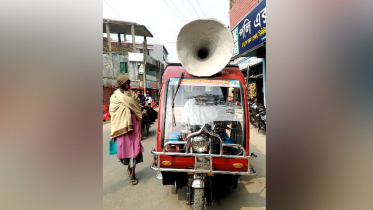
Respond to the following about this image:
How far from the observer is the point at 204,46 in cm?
261

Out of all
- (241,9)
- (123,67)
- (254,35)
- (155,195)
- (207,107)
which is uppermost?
(241,9)

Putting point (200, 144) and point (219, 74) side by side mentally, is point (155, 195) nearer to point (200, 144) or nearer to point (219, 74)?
point (200, 144)

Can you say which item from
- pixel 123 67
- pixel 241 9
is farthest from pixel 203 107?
pixel 123 67

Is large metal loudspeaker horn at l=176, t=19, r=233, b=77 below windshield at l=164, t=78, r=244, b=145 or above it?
above

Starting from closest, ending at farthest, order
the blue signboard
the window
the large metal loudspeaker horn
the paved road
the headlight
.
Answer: the headlight → the large metal loudspeaker horn → the paved road → the blue signboard → the window

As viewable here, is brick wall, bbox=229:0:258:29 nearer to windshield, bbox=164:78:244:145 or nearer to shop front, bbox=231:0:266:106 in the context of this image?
shop front, bbox=231:0:266:106

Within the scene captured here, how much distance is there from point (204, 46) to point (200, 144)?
1.48m

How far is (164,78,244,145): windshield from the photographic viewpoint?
95.0 inches

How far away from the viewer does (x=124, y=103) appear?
2.92 m

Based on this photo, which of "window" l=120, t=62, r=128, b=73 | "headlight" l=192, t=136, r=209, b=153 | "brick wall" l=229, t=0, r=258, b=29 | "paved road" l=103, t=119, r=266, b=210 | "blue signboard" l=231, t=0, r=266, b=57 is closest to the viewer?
"headlight" l=192, t=136, r=209, b=153

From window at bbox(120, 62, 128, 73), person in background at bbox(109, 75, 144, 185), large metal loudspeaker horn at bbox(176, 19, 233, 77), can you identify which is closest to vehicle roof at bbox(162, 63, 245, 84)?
large metal loudspeaker horn at bbox(176, 19, 233, 77)

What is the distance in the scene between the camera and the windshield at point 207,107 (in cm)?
241
